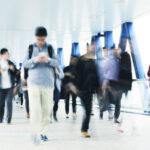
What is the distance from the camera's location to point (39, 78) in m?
3.96

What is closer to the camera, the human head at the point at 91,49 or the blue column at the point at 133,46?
the human head at the point at 91,49

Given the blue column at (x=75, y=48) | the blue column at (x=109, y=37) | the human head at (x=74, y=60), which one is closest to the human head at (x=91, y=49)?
the human head at (x=74, y=60)

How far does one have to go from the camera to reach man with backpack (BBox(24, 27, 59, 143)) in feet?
13.0

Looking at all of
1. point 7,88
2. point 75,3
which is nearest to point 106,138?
point 7,88

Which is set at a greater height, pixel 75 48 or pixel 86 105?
pixel 75 48

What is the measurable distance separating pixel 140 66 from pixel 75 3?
4635 millimetres

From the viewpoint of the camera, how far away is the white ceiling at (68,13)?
28.4 ft

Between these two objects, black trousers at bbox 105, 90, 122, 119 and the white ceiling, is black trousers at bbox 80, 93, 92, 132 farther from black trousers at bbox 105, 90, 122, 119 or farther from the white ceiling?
the white ceiling

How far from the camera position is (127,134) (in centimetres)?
505

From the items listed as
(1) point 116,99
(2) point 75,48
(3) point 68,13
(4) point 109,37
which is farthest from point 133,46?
(2) point 75,48

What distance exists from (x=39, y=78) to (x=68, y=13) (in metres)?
6.32

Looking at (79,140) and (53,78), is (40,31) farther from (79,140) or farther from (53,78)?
(79,140)

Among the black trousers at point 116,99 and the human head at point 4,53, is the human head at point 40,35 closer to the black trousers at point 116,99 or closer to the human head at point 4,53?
the black trousers at point 116,99

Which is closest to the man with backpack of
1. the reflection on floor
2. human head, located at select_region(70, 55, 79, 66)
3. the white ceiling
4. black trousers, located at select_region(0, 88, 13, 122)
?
the reflection on floor
